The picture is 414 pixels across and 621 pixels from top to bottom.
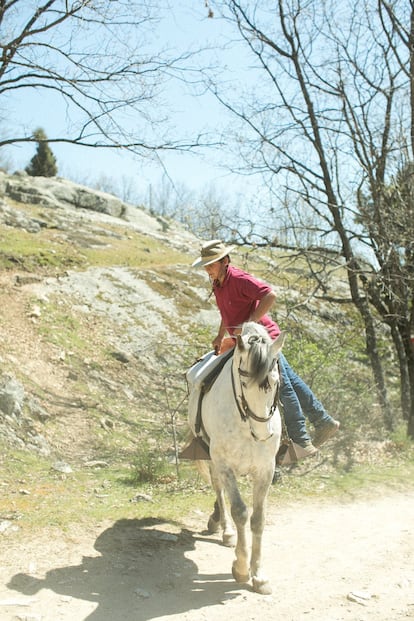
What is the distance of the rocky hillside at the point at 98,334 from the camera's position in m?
9.21

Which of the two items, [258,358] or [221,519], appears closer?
[258,358]

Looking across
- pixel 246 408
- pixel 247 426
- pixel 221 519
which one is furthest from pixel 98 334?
pixel 246 408

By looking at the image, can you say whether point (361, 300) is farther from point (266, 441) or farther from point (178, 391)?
point (266, 441)

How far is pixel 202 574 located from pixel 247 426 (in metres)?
1.46

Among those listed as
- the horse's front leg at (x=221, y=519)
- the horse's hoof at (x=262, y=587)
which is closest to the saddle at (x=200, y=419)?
the horse's front leg at (x=221, y=519)

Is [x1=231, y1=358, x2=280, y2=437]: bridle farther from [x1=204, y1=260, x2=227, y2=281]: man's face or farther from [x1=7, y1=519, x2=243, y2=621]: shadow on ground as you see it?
[x1=7, y1=519, x2=243, y2=621]: shadow on ground

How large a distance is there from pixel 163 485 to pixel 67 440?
2141mm

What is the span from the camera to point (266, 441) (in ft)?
15.9

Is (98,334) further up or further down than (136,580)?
further up

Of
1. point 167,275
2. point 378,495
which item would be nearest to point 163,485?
point 378,495

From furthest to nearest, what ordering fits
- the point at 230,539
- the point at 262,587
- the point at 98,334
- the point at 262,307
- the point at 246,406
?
the point at 98,334, the point at 230,539, the point at 262,307, the point at 262,587, the point at 246,406

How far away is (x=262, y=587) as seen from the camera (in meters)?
4.70

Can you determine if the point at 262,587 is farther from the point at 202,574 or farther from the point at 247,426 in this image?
the point at 247,426

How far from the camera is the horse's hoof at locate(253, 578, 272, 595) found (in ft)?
15.4
